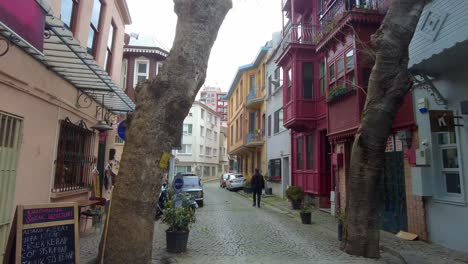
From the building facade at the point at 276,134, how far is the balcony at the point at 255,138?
72.6 inches

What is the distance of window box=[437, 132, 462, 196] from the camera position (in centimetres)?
779

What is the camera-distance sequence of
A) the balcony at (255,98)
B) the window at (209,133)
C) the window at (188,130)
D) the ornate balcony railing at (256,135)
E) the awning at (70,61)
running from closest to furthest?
1. the awning at (70,61)
2. the balcony at (255,98)
3. the ornate balcony railing at (256,135)
4. the window at (188,130)
5. the window at (209,133)

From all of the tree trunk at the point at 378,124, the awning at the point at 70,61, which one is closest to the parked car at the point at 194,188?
the awning at the point at 70,61

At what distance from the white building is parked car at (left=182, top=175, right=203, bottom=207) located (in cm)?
3395

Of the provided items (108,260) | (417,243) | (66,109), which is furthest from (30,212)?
(417,243)

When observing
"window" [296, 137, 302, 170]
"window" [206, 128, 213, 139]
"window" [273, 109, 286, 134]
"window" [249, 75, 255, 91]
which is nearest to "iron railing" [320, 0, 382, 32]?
"window" [296, 137, 302, 170]

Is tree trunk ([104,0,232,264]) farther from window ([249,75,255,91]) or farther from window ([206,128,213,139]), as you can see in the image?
window ([206,128,213,139])

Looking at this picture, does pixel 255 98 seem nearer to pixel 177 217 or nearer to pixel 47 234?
pixel 177 217

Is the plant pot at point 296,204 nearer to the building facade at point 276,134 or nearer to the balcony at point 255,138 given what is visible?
the building facade at point 276,134

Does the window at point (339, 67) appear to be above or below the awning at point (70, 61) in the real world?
above

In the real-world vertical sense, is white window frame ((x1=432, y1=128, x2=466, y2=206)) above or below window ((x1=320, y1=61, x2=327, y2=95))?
below

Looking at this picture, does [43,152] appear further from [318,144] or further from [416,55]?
[318,144]

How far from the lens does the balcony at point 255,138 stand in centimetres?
2670

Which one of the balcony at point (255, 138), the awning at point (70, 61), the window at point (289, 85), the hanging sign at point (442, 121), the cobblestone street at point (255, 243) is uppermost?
the window at point (289, 85)
